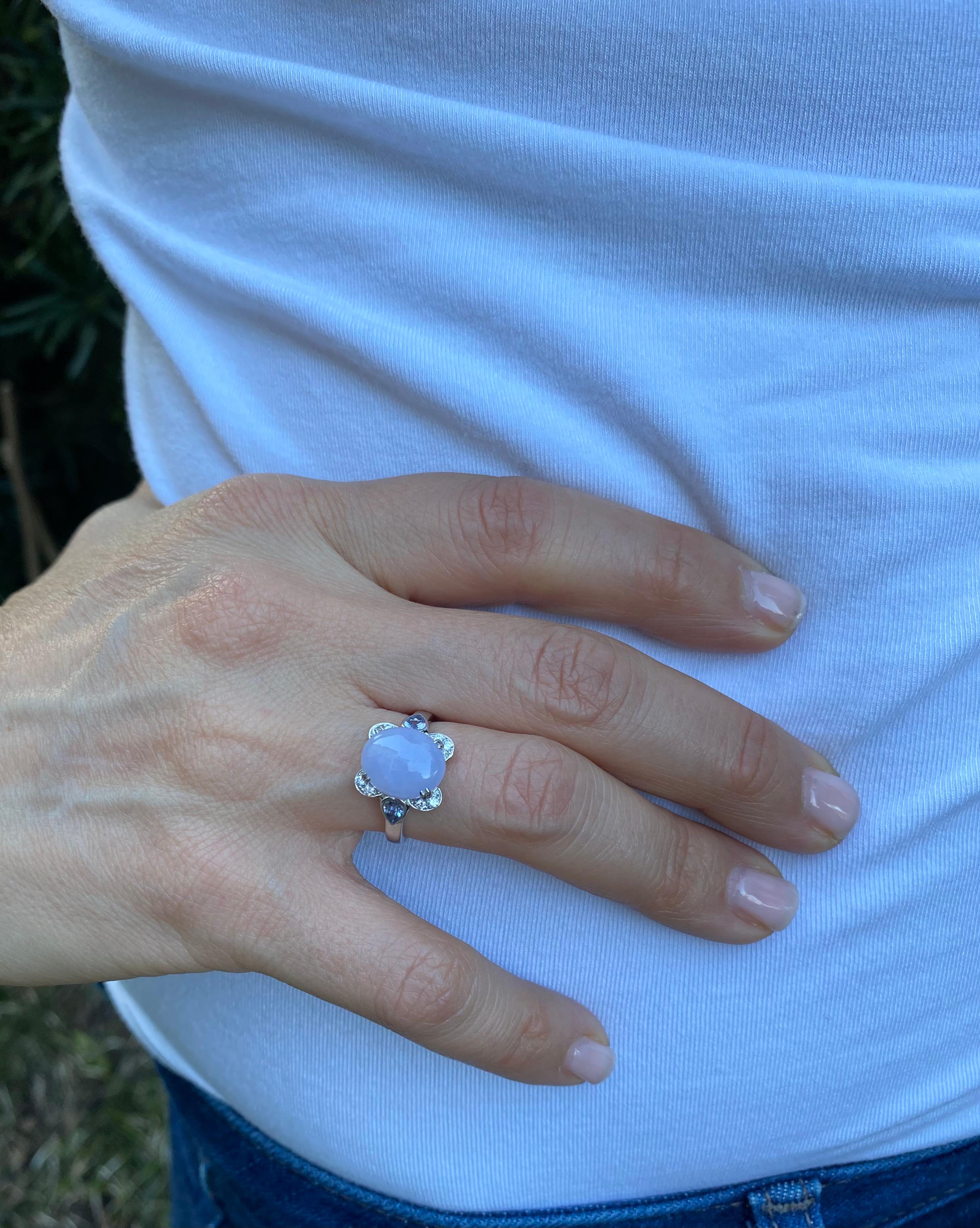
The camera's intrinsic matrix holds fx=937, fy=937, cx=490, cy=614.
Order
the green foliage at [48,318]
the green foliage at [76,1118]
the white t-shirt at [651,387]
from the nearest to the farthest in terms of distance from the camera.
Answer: the white t-shirt at [651,387], the green foliage at [48,318], the green foliage at [76,1118]

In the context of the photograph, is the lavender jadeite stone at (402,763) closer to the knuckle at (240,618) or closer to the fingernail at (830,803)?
the knuckle at (240,618)

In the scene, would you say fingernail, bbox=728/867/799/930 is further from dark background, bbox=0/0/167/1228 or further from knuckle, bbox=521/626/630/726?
dark background, bbox=0/0/167/1228

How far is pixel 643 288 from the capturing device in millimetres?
733

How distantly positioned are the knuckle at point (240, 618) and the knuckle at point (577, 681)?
7.7 inches

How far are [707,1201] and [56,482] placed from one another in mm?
2227

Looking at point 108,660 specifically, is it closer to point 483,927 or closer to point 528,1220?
point 483,927

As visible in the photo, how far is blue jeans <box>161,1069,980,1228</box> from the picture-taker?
805 millimetres

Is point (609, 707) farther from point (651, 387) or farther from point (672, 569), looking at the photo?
point (651, 387)

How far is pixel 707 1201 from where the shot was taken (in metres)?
0.81

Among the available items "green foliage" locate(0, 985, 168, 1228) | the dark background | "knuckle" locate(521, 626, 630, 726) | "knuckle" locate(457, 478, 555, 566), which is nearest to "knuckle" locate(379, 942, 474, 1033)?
"knuckle" locate(521, 626, 630, 726)

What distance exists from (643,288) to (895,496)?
0.82 ft

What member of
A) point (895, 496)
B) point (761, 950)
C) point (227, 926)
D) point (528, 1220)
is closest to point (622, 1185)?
point (528, 1220)

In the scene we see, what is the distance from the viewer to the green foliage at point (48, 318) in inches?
72.0

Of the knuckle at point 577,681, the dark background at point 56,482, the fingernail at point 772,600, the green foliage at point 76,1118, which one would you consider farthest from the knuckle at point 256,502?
the green foliage at point 76,1118
